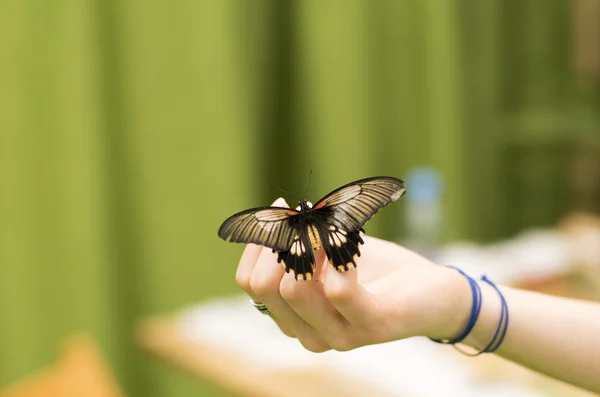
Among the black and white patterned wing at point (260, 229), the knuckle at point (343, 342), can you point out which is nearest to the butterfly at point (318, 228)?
the black and white patterned wing at point (260, 229)

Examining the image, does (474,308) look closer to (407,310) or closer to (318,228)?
(407,310)

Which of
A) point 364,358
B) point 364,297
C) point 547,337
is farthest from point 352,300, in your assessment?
point 364,358

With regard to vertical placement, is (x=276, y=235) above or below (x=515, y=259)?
above

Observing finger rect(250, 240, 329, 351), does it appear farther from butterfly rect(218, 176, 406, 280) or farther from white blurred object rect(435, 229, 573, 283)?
white blurred object rect(435, 229, 573, 283)

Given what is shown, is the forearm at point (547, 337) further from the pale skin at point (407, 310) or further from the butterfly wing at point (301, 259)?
the butterfly wing at point (301, 259)

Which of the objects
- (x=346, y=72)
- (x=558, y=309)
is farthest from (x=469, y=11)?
(x=558, y=309)

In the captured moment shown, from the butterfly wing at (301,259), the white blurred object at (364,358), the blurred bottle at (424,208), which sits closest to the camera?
the butterfly wing at (301,259)

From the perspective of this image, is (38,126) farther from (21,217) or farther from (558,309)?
(558,309)
